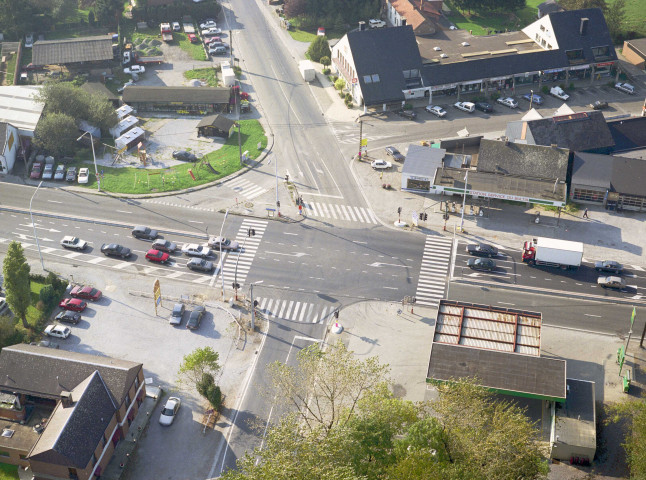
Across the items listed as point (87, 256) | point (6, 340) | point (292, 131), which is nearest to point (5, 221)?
point (87, 256)

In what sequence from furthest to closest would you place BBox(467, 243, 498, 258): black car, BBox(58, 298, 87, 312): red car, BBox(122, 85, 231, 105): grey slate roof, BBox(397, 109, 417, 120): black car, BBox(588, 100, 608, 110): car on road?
BBox(588, 100, 608, 110): car on road
BBox(122, 85, 231, 105): grey slate roof
BBox(397, 109, 417, 120): black car
BBox(467, 243, 498, 258): black car
BBox(58, 298, 87, 312): red car

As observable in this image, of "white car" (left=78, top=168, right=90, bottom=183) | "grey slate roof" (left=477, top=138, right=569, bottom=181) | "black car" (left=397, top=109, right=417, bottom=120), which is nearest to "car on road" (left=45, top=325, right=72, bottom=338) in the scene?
"white car" (left=78, top=168, right=90, bottom=183)

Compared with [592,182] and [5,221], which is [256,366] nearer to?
[5,221]

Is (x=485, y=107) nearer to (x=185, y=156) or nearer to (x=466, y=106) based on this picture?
(x=466, y=106)

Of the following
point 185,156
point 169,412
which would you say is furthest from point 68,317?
point 185,156

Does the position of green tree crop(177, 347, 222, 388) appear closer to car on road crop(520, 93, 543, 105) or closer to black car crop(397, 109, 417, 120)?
black car crop(397, 109, 417, 120)

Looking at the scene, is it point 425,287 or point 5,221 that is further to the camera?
point 5,221
